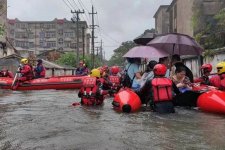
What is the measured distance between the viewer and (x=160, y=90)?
9.77 m

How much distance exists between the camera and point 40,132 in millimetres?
7711

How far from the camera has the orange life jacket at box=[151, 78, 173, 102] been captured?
9.73 m

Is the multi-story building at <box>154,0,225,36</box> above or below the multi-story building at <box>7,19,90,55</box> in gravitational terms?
below

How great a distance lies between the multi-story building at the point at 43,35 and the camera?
114 m

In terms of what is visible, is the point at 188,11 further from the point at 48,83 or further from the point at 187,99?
the point at 187,99

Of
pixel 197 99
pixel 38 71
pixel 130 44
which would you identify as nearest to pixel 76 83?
pixel 38 71

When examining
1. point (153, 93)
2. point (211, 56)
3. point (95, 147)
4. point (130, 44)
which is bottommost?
point (95, 147)

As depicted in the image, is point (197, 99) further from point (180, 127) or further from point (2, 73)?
point (2, 73)

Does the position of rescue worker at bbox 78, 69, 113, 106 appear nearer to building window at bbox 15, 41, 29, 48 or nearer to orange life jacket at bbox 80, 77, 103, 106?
orange life jacket at bbox 80, 77, 103, 106

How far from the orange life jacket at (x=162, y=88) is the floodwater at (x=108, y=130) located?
0.47 metres

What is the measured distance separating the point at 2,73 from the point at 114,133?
17281 millimetres

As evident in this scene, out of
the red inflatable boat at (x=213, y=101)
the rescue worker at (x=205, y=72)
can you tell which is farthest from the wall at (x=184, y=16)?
the red inflatable boat at (x=213, y=101)

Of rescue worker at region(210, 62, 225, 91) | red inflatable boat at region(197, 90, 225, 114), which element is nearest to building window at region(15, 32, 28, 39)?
rescue worker at region(210, 62, 225, 91)

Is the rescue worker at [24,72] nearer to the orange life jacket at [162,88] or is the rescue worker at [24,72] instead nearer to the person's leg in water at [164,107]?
the person's leg in water at [164,107]
